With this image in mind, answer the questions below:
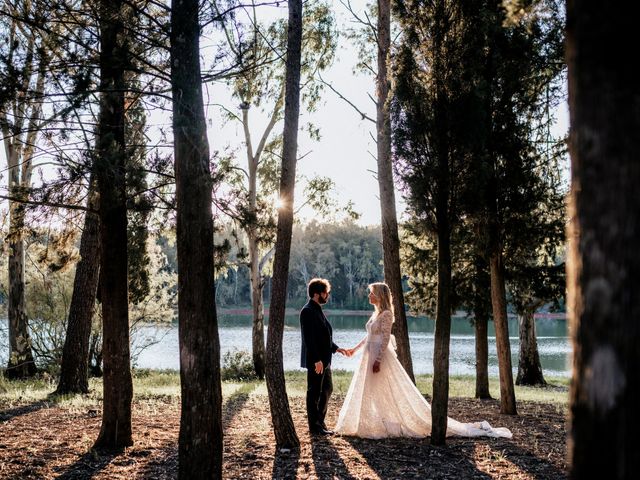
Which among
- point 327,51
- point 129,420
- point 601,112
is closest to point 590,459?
point 601,112

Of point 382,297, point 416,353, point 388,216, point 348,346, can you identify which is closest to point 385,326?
point 382,297

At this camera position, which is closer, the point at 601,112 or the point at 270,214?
the point at 601,112

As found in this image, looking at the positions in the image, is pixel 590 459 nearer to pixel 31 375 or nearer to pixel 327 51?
pixel 327 51

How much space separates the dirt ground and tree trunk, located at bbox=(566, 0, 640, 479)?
3998 mm

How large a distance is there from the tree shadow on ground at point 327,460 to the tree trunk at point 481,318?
5.42 meters

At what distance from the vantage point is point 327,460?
5.98 metres

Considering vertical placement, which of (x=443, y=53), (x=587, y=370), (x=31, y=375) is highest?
(x=443, y=53)

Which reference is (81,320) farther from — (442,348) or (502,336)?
(502,336)

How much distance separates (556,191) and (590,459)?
9.05 metres

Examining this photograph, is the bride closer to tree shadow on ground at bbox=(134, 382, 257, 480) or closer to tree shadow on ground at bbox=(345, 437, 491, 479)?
tree shadow on ground at bbox=(345, 437, 491, 479)

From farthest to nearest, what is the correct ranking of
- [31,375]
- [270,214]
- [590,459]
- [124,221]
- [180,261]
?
1. [31,375]
2. [270,214]
3. [124,221]
4. [180,261]
5. [590,459]

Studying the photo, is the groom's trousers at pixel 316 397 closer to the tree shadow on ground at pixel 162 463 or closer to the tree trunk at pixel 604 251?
the tree shadow on ground at pixel 162 463

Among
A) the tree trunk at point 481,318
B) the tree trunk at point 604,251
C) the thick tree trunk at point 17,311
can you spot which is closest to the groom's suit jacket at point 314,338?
the tree trunk at point 481,318

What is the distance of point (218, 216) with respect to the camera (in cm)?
715
